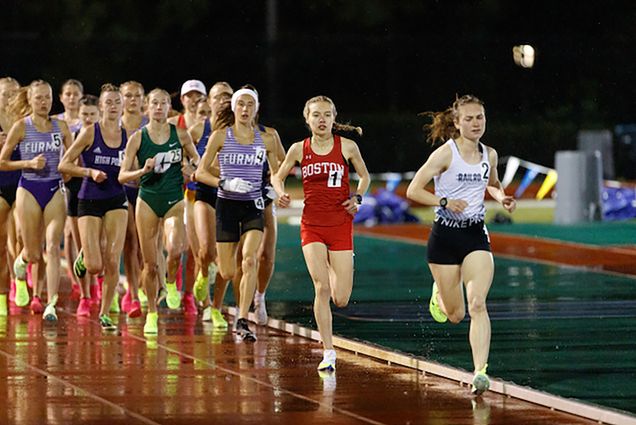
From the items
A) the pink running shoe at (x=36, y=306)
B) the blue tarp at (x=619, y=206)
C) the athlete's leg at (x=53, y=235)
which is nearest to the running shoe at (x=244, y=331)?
the athlete's leg at (x=53, y=235)

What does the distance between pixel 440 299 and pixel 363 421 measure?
2242mm

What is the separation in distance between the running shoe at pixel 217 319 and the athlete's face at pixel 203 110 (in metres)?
2.41

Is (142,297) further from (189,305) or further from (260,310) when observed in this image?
(260,310)

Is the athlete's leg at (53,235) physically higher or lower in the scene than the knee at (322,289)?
higher

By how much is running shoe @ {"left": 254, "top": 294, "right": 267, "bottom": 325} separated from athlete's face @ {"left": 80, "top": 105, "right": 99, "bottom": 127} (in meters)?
3.09

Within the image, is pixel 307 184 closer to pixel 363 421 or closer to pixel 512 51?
pixel 363 421

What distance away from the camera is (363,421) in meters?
10.9

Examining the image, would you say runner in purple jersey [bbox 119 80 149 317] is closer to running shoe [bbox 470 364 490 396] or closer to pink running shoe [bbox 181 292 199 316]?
pink running shoe [bbox 181 292 199 316]

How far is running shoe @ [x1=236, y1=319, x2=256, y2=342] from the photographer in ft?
50.9

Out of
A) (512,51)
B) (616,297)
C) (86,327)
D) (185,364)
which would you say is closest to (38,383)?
(185,364)

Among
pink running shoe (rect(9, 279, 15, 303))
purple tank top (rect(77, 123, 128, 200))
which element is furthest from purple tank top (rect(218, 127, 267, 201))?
pink running shoe (rect(9, 279, 15, 303))

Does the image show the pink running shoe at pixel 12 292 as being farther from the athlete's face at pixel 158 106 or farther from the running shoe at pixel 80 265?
the athlete's face at pixel 158 106

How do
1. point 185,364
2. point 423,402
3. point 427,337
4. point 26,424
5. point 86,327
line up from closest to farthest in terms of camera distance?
point 26,424, point 423,402, point 185,364, point 427,337, point 86,327

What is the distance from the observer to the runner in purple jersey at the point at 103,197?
16.4 m
